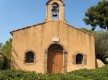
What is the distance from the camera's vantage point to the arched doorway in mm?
26391

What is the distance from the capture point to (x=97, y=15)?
129 ft

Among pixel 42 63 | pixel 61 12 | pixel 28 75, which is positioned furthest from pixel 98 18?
pixel 28 75

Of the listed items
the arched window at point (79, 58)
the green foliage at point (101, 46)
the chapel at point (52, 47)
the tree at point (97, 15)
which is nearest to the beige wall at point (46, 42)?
the chapel at point (52, 47)

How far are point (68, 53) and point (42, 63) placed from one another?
2581 millimetres

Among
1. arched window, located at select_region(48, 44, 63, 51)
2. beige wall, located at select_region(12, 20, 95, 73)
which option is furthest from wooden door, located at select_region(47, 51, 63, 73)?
beige wall, located at select_region(12, 20, 95, 73)

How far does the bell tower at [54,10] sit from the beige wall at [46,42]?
507 mm

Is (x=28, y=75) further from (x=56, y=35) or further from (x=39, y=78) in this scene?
(x=56, y=35)

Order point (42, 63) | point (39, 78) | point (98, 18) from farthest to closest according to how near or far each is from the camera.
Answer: point (98, 18), point (42, 63), point (39, 78)

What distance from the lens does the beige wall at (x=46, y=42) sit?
2595 cm

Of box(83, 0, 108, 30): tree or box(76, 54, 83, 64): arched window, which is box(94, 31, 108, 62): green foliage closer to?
box(83, 0, 108, 30): tree

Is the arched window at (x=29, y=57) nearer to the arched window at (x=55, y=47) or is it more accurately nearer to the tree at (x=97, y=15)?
the arched window at (x=55, y=47)

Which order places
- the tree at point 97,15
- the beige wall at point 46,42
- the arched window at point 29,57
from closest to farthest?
1. the beige wall at point 46,42
2. the arched window at point 29,57
3. the tree at point 97,15

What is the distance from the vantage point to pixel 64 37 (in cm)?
2650

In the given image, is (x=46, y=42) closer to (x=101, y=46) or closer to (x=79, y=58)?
(x=79, y=58)
